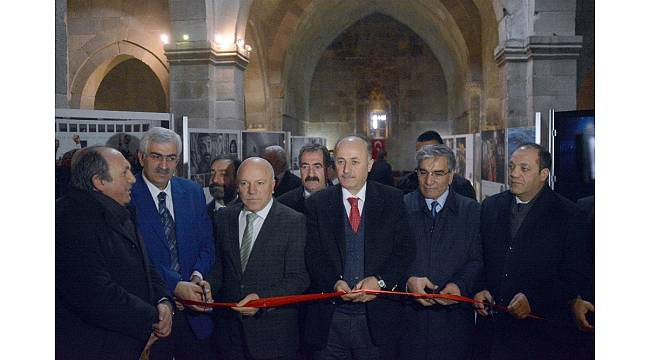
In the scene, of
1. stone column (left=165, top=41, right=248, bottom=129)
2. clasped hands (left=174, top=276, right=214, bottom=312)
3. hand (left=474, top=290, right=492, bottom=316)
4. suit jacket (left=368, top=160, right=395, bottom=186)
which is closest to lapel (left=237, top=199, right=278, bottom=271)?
clasped hands (left=174, top=276, right=214, bottom=312)

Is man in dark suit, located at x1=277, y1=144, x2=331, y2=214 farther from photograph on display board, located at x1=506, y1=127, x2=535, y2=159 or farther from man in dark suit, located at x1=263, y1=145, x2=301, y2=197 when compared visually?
→ photograph on display board, located at x1=506, y1=127, x2=535, y2=159

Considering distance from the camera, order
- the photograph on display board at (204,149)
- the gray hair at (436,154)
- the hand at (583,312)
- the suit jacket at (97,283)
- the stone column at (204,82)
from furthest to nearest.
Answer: the stone column at (204,82) → the photograph on display board at (204,149) → the gray hair at (436,154) → the hand at (583,312) → the suit jacket at (97,283)

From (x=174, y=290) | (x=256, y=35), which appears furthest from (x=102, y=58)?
(x=174, y=290)

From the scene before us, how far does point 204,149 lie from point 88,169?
8.68ft

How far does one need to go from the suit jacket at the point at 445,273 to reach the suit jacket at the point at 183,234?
3.91ft

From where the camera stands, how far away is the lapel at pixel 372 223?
2.92 metres

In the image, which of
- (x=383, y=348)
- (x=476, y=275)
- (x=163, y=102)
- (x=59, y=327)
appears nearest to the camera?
(x=59, y=327)

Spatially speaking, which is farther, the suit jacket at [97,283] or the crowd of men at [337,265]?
the crowd of men at [337,265]

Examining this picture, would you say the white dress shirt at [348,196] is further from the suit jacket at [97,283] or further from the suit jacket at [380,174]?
the suit jacket at [380,174]

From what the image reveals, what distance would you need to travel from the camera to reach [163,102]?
15906 millimetres

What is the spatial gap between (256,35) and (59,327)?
40.8ft

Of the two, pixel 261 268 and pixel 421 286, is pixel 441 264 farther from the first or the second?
pixel 261 268

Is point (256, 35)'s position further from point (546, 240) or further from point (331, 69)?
point (546, 240)

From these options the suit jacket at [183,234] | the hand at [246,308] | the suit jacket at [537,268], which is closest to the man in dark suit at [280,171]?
the suit jacket at [183,234]
